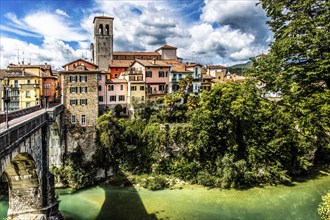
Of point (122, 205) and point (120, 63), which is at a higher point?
point (120, 63)

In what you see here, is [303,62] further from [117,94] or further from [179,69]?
[179,69]

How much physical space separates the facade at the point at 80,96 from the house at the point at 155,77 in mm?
10737

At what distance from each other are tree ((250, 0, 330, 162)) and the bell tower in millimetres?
44034

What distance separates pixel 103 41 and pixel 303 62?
158 feet

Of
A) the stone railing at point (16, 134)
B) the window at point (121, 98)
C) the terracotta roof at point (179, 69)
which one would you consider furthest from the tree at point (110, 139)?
the terracotta roof at point (179, 69)

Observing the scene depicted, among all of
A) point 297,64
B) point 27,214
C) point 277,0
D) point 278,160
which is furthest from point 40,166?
point 278,160

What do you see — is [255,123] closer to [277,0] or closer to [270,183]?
[270,183]

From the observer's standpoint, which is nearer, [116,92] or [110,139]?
[110,139]

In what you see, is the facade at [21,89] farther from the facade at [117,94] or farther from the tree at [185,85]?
the tree at [185,85]

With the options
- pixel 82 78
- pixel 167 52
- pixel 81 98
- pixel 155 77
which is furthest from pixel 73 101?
pixel 167 52

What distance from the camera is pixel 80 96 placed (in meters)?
35.8

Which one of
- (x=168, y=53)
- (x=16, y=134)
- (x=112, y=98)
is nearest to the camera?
(x=16, y=134)

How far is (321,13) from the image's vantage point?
1480 centimetres

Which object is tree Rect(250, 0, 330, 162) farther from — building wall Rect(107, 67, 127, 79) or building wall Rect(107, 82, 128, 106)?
building wall Rect(107, 67, 127, 79)
